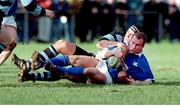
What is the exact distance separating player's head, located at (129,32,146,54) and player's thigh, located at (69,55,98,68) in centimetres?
62

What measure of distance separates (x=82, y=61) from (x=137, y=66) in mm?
875

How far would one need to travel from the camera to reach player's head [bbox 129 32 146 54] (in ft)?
Answer: 41.7

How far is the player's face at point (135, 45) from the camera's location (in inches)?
500

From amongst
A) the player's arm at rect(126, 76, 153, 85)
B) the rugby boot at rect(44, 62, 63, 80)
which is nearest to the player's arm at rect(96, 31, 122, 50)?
the player's arm at rect(126, 76, 153, 85)

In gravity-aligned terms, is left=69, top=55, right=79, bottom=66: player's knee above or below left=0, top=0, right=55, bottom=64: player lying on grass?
below

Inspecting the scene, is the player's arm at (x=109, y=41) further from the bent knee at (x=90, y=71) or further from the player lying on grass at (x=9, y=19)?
the player lying on grass at (x=9, y=19)

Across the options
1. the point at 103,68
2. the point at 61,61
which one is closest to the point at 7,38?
the point at 61,61

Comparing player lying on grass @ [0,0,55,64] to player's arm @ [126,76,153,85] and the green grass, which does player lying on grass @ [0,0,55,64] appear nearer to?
the green grass

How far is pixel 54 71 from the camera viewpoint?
1256cm

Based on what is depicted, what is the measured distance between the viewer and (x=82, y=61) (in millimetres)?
12852

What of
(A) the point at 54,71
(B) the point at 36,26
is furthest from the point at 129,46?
(B) the point at 36,26

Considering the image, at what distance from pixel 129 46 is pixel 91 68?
0.72 metres

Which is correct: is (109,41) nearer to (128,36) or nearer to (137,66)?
(128,36)

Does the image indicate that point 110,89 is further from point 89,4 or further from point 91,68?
point 89,4
